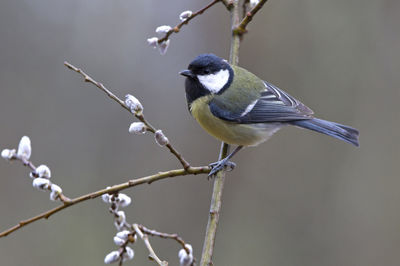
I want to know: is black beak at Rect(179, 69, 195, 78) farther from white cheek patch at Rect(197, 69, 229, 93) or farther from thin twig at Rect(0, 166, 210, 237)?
thin twig at Rect(0, 166, 210, 237)

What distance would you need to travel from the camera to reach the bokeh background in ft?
12.7

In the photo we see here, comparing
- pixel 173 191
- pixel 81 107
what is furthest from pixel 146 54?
pixel 173 191

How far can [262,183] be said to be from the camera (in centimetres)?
411

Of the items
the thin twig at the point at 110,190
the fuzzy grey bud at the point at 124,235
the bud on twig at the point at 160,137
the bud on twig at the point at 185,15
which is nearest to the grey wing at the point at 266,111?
the bud on twig at the point at 185,15

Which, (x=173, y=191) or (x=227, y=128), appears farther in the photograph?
(x=173, y=191)

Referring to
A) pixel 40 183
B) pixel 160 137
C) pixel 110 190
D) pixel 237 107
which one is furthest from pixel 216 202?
pixel 237 107

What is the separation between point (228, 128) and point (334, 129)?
1.93 feet

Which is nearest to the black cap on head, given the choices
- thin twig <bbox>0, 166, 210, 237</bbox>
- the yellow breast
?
the yellow breast

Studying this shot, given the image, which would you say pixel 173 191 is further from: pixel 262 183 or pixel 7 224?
pixel 7 224

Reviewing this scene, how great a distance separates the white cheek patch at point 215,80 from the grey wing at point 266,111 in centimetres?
8

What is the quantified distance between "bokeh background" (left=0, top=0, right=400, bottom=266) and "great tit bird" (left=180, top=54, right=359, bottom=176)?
1.38m

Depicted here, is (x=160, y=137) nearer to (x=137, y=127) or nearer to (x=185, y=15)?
(x=137, y=127)

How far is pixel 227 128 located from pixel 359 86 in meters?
1.88

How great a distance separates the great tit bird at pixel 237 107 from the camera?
2586mm
